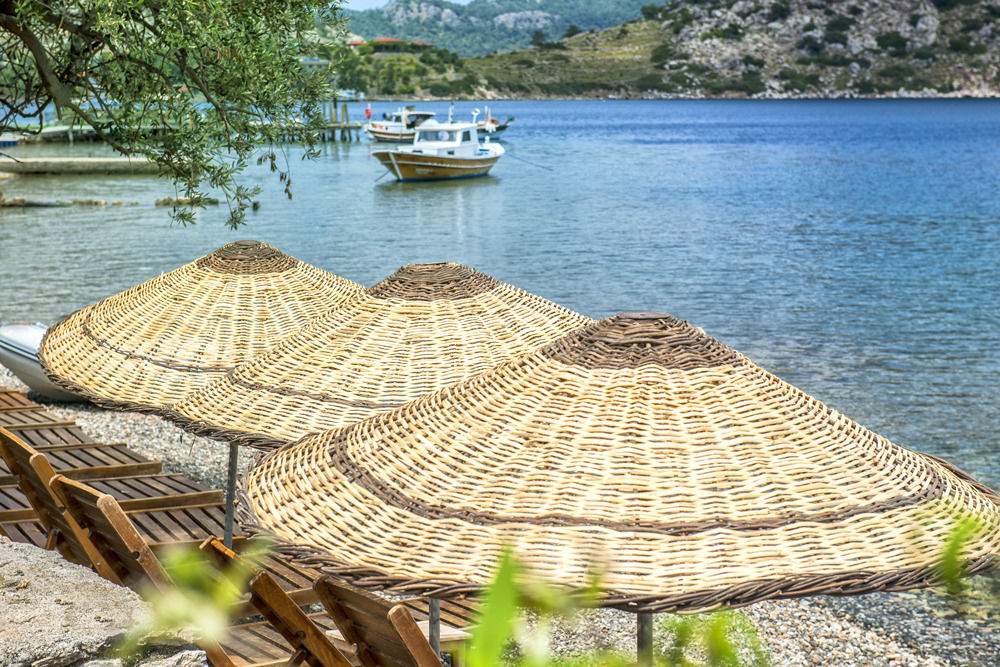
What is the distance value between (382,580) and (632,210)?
3672 cm

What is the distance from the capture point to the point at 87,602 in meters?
4.77

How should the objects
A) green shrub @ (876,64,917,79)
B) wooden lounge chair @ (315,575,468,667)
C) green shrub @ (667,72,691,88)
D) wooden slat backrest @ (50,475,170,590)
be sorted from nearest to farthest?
wooden lounge chair @ (315,575,468,667)
wooden slat backrest @ (50,475,170,590)
green shrub @ (876,64,917,79)
green shrub @ (667,72,691,88)

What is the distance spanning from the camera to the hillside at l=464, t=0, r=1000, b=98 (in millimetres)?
158000

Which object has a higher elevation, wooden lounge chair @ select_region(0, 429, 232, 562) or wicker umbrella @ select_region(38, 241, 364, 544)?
wicker umbrella @ select_region(38, 241, 364, 544)

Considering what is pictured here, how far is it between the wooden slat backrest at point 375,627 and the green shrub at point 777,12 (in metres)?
173

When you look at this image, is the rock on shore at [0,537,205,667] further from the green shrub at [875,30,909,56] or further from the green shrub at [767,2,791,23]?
the green shrub at [875,30,909,56]

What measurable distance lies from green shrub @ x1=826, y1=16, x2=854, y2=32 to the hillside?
15 cm

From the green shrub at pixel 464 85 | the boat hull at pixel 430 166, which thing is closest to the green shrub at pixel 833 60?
the green shrub at pixel 464 85

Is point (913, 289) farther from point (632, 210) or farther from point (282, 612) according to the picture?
point (282, 612)

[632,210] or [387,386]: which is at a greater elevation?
[387,386]

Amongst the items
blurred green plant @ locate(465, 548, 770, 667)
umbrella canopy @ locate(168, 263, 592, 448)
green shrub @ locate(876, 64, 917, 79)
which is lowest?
umbrella canopy @ locate(168, 263, 592, 448)

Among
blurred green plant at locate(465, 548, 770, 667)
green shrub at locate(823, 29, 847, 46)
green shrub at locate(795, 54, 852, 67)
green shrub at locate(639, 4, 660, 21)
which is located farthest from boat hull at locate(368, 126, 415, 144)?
green shrub at locate(639, 4, 660, 21)

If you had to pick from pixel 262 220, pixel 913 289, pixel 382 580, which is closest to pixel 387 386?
pixel 382 580

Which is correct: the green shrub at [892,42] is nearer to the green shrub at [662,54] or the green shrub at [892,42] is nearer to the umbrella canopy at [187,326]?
the green shrub at [662,54]
